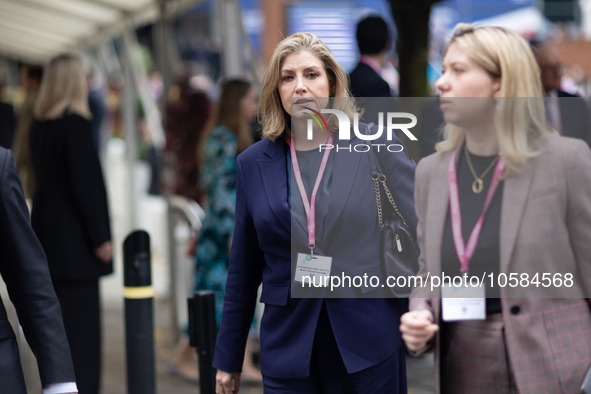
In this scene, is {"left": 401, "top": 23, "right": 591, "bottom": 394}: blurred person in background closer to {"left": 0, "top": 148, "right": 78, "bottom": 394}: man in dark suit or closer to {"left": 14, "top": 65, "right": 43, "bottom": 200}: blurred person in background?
{"left": 0, "top": 148, "right": 78, "bottom": 394}: man in dark suit

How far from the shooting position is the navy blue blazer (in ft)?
10.3

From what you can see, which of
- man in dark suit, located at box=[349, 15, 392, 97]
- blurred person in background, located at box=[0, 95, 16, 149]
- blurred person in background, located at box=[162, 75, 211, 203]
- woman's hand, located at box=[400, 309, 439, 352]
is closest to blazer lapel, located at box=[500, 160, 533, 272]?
woman's hand, located at box=[400, 309, 439, 352]

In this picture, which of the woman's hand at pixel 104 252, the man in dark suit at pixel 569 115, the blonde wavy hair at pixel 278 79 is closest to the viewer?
the man in dark suit at pixel 569 115

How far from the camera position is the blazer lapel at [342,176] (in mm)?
3152

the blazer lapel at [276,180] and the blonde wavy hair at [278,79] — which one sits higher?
the blonde wavy hair at [278,79]

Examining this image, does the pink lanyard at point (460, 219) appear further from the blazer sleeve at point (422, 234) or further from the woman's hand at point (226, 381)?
the woman's hand at point (226, 381)

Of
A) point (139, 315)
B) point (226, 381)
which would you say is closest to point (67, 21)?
point (139, 315)

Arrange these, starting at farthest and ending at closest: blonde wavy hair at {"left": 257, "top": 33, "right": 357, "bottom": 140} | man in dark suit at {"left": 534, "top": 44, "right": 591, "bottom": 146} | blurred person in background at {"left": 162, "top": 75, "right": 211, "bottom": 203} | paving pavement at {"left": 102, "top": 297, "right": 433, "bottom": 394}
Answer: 1. blurred person in background at {"left": 162, "top": 75, "right": 211, "bottom": 203}
2. paving pavement at {"left": 102, "top": 297, "right": 433, "bottom": 394}
3. blonde wavy hair at {"left": 257, "top": 33, "right": 357, "bottom": 140}
4. man in dark suit at {"left": 534, "top": 44, "right": 591, "bottom": 146}

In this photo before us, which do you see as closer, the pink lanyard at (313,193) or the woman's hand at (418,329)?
the woman's hand at (418,329)

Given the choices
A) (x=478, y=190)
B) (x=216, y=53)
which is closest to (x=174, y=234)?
(x=478, y=190)

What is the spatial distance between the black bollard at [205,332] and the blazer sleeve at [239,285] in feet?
2.65

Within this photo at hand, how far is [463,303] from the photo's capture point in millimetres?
2615

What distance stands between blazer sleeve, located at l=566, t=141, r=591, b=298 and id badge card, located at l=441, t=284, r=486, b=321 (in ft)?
0.99

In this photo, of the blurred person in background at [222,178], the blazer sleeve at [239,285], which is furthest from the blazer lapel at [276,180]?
the blurred person in background at [222,178]
